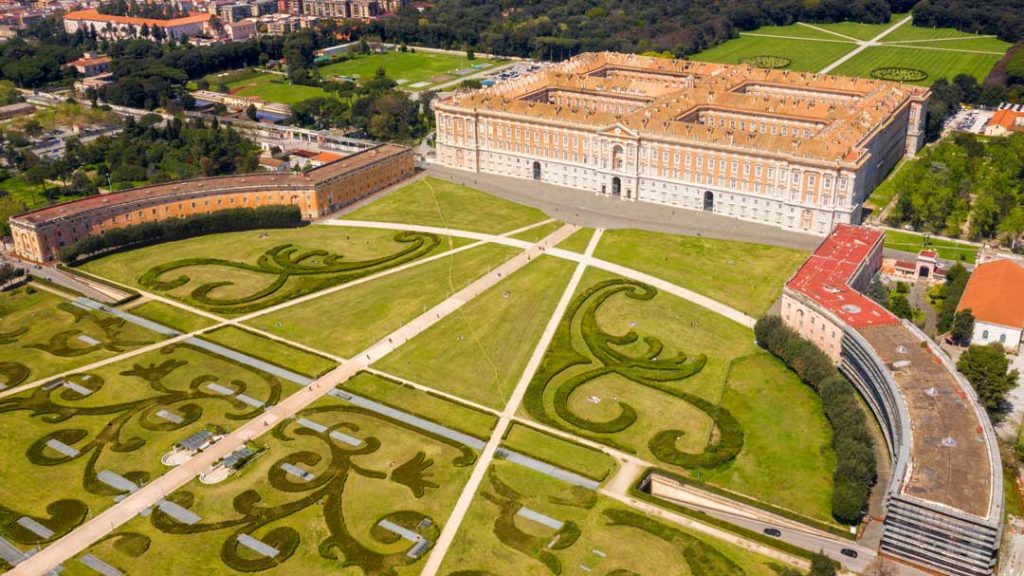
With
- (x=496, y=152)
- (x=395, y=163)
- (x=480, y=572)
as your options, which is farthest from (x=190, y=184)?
(x=480, y=572)

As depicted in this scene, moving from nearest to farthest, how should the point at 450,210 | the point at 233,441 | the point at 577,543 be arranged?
the point at 577,543 → the point at 233,441 → the point at 450,210

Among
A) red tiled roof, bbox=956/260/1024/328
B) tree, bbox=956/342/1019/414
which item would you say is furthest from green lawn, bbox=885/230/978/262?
tree, bbox=956/342/1019/414

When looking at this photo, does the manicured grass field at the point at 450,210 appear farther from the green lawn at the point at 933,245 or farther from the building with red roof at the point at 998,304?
the building with red roof at the point at 998,304

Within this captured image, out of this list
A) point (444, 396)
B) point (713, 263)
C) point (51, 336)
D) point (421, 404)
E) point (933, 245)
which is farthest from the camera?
point (933, 245)

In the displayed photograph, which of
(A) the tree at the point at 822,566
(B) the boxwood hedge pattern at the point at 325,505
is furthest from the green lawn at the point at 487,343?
(A) the tree at the point at 822,566

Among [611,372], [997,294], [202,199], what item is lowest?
[611,372]

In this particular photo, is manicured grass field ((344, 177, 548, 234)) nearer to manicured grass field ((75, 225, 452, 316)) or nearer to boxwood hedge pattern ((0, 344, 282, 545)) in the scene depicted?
manicured grass field ((75, 225, 452, 316))

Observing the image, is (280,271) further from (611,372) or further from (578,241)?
(611,372)

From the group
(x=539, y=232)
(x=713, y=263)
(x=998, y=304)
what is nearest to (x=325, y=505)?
(x=539, y=232)
